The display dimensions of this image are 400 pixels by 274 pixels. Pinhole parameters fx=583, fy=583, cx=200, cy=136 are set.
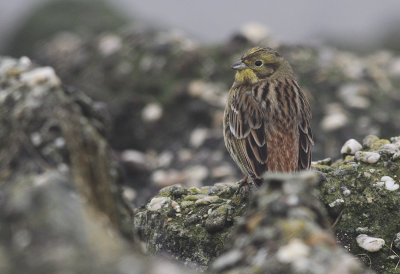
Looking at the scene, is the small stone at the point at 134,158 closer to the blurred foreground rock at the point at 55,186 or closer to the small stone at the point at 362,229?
the blurred foreground rock at the point at 55,186

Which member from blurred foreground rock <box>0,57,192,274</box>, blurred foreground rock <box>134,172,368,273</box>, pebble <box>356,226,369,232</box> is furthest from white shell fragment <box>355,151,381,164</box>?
blurred foreground rock <box>0,57,192,274</box>

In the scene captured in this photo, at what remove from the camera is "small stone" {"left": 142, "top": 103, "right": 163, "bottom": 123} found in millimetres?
7176

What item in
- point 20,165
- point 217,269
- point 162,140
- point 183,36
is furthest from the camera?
point 183,36

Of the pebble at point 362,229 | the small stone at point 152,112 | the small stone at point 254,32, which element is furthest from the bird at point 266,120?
the small stone at point 254,32

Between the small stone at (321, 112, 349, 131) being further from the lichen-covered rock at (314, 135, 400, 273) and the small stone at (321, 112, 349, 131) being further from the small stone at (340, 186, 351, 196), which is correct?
the small stone at (340, 186, 351, 196)

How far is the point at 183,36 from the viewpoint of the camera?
8.53 metres

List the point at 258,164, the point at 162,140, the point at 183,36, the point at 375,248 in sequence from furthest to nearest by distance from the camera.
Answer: the point at 183,36 < the point at 162,140 < the point at 258,164 < the point at 375,248

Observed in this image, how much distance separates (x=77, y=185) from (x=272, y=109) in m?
2.42

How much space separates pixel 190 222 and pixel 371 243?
110 cm

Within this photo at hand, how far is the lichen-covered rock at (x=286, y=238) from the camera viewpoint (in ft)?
6.61

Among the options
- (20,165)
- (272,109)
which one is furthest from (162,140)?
(20,165)

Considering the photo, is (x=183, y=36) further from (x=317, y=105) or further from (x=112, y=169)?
(x=112, y=169)

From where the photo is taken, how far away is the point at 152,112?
7223mm

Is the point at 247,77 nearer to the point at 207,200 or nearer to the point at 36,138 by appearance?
the point at 207,200
